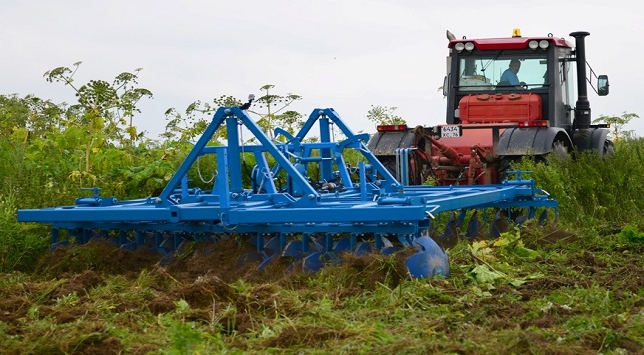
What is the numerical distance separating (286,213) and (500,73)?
7.59 m

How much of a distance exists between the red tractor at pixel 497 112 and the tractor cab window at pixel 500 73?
0.01 metres

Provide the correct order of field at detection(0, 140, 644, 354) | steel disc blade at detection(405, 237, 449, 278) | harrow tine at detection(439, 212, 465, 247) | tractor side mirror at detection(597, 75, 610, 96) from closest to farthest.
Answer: field at detection(0, 140, 644, 354), steel disc blade at detection(405, 237, 449, 278), harrow tine at detection(439, 212, 465, 247), tractor side mirror at detection(597, 75, 610, 96)

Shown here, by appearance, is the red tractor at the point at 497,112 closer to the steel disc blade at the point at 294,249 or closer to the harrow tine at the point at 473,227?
the harrow tine at the point at 473,227

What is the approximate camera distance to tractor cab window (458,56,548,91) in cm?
1473

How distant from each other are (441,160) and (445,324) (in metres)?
6.94

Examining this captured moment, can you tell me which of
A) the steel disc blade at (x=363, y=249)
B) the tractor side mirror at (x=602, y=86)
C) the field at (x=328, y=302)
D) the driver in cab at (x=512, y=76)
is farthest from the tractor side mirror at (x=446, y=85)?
the steel disc blade at (x=363, y=249)

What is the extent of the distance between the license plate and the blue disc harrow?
2.27 metres

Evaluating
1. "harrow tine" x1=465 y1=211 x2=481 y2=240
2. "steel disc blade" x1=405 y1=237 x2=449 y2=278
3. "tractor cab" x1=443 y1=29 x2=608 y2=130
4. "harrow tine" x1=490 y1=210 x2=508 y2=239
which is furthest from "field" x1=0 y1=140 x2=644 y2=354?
"tractor cab" x1=443 y1=29 x2=608 y2=130

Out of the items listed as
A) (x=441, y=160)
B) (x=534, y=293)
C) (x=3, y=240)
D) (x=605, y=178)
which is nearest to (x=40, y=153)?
(x=3, y=240)

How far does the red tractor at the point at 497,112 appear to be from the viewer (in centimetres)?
1304

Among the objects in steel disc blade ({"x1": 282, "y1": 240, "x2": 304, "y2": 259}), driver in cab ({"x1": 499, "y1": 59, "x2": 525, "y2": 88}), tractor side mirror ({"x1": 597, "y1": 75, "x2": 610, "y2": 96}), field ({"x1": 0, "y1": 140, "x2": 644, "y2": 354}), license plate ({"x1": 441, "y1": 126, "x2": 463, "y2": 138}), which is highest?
driver in cab ({"x1": 499, "y1": 59, "x2": 525, "y2": 88})

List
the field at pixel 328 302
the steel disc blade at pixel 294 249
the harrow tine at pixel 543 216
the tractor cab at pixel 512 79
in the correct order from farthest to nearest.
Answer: the tractor cab at pixel 512 79 < the harrow tine at pixel 543 216 < the steel disc blade at pixel 294 249 < the field at pixel 328 302

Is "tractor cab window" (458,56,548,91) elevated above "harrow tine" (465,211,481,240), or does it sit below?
above

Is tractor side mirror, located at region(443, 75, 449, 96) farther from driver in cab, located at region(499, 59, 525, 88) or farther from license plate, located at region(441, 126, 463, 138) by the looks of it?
license plate, located at region(441, 126, 463, 138)
